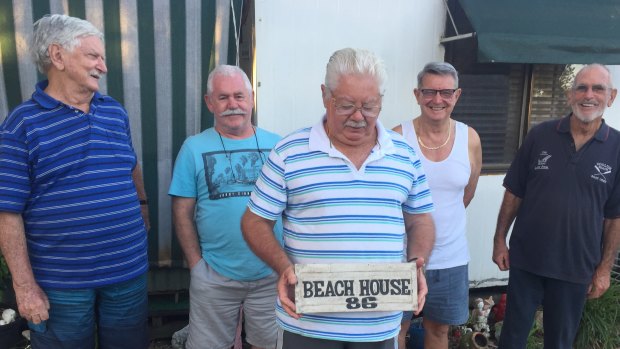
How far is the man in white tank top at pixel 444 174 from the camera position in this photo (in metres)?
2.37

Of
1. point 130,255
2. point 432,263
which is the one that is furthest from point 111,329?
point 432,263

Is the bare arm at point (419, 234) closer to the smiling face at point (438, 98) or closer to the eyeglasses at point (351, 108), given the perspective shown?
the eyeglasses at point (351, 108)

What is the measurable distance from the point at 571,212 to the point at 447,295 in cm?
79

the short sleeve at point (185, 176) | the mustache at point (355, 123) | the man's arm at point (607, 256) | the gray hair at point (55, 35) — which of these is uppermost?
the gray hair at point (55, 35)

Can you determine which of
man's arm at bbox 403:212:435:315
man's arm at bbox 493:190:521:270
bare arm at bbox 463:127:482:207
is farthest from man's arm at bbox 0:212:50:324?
man's arm at bbox 493:190:521:270

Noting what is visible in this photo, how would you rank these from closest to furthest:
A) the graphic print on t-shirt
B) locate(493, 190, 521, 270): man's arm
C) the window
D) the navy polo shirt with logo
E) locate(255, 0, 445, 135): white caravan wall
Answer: the graphic print on t-shirt < the navy polo shirt with logo < locate(493, 190, 521, 270): man's arm < locate(255, 0, 445, 135): white caravan wall < the window

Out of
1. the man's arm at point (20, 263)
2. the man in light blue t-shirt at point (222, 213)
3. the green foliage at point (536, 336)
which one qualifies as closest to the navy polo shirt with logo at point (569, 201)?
the green foliage at point (536, 336)

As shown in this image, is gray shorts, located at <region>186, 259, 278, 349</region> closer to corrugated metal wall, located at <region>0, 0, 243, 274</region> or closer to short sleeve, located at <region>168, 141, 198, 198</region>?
short sleeve, located at <region>168, 141, 198, 198</region>

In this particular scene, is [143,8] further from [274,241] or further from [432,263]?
[432,263]

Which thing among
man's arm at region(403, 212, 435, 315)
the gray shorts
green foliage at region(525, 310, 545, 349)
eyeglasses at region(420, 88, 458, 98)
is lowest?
green foliage at region(525, 310, 545, 349)

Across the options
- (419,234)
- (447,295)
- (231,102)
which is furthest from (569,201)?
(231,102)

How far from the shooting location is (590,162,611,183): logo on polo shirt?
2.38m

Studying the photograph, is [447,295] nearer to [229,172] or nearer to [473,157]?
[473,157]

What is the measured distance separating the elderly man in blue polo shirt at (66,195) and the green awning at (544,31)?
2.37m
